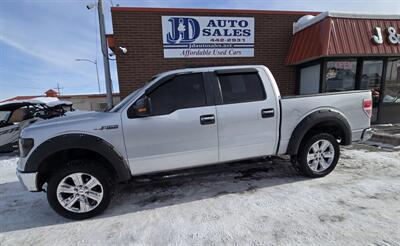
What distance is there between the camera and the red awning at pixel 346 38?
6.67 m

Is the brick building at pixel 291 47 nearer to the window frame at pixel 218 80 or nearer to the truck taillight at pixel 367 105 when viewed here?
the truck taillight at pixel 367 105

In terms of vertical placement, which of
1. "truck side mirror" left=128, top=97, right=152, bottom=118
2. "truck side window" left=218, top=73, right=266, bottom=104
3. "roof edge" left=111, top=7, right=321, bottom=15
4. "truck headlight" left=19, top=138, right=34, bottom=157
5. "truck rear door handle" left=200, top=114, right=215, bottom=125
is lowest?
"truck headlight" left=19, top=138, right=34, bottom=157

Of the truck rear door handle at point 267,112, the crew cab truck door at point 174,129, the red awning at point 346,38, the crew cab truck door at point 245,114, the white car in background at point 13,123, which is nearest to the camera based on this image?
the crew cab truck door at point 174,129

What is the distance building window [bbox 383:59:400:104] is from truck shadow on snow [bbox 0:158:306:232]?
268 inches

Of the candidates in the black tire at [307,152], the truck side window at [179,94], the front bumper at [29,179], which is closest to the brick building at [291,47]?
the black tire at [307,152]

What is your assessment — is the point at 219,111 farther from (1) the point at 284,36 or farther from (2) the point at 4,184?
(1) the point at 284,36

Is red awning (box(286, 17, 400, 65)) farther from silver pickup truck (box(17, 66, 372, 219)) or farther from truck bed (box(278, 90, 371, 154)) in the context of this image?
silver pickup truck (box(17, 66, 372, 219))

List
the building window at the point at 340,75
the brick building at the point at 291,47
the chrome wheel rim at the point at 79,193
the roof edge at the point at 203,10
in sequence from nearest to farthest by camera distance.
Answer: the chrome wheel rim at the point at 79,193 < the brick building at the point at 291,47 < the roof edge at the point at 203,10 < the building window at the point at 340,75

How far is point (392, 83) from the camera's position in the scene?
8273mm

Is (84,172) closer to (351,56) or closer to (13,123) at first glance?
(13,123)

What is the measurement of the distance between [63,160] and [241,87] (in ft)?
9.28

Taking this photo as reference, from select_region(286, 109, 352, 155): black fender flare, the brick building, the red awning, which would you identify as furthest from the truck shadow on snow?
the brick building

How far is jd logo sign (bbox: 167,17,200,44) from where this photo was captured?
7812 millimetres

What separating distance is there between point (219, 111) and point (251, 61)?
6044 millimetres
